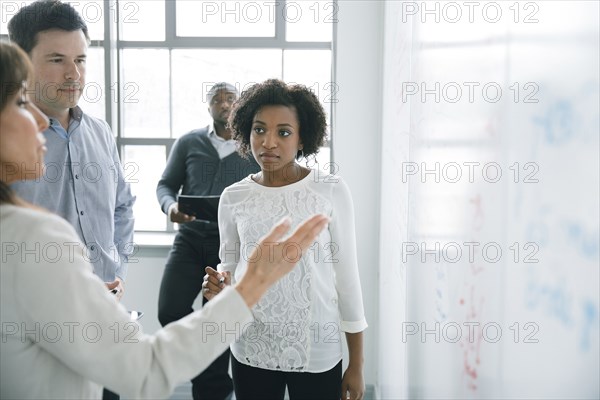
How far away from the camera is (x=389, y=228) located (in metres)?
2.64

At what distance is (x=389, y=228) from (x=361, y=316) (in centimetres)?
105

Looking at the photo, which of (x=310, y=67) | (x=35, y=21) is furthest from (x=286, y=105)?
(x=310, y=67)

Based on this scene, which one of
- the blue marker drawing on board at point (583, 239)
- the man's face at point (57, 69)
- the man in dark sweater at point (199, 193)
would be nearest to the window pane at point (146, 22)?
the man in dark sweater at point (199, 193)

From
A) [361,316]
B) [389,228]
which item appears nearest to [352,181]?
[389,228]

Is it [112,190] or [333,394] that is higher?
[112,190]

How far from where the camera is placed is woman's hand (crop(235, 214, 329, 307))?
0.92 metres

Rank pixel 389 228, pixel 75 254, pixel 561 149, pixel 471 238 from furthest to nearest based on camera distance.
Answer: pixel 389 228 < pixel 471 238 < pixel 75 254 < pixel 561 149

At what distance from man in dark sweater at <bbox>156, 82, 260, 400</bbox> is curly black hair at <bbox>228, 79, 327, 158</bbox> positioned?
1009mm

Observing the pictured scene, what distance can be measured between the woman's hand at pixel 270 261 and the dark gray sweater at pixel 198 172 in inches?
74.4

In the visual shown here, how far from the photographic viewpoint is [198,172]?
2.95 m

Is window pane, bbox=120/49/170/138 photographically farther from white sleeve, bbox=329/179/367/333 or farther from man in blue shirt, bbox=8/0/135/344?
white sleeve, bbox=329/179/367/333

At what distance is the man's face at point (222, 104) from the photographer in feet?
9.64

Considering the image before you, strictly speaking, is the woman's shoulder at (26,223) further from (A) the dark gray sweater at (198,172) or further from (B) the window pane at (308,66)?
(B) the window pane at (308,66)

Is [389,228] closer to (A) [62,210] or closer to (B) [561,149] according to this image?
(A) [62,210]
